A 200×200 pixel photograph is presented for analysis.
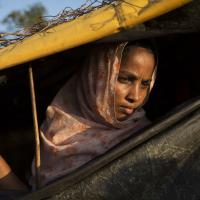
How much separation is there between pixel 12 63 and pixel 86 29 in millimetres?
314

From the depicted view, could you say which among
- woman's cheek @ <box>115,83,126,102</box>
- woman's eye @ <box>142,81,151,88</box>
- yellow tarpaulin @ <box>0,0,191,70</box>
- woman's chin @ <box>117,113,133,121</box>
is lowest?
woman's chin @ <box>117,113,133,121</box>

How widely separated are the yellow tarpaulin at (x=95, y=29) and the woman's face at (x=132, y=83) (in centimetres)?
42

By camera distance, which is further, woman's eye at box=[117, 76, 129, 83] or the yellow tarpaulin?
woman's eye at box=[117, 76, 129, 83]

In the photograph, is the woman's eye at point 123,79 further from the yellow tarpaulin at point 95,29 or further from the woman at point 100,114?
the yellow tarpaulin at point 95,29

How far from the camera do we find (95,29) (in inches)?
87.0

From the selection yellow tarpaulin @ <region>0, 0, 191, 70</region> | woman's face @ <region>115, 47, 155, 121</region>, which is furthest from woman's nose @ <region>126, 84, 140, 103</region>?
yellow tarpaulin @ <region>0, 0, 191, 70</region>

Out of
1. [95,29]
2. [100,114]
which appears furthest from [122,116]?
[95,29]

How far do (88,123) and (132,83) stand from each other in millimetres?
271

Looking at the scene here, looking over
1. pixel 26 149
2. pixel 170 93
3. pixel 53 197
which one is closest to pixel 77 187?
pixel 53 197

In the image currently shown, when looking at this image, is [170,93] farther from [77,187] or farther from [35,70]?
[77,187]

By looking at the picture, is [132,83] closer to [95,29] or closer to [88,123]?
[88,123]

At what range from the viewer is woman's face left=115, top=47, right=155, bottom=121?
2594 mm

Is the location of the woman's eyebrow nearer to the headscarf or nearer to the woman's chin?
the headscarf

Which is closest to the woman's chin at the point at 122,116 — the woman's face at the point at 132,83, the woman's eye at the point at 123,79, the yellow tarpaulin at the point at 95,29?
the woman's face at the point at 132,83
